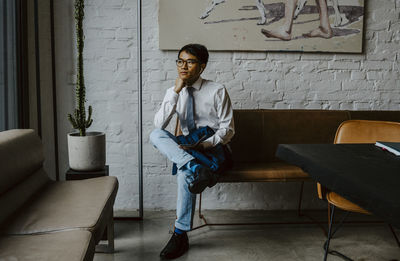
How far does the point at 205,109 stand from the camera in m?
2.77

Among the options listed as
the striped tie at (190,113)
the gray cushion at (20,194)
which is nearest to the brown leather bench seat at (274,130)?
the striped tie at (190,113)

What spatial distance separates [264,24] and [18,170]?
2.20m

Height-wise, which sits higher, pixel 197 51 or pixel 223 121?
pixel 197 51

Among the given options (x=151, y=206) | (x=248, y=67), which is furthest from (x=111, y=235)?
(x=248, y=67)

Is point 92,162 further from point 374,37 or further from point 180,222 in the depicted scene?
point 374,37

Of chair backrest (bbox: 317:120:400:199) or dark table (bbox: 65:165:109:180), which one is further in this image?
dark table (bbox: 65:165:109:180)

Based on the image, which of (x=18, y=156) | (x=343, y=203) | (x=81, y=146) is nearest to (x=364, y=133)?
(x=343, y=203)

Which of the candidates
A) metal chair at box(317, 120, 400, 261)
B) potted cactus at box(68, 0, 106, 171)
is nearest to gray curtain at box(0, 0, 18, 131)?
potted cactus at box(68, 0, 106, 171)

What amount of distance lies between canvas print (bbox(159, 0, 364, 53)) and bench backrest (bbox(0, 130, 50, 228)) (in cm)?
144

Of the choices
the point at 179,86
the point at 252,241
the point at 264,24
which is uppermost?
the point at 264,24

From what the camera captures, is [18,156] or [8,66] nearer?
[18,156]

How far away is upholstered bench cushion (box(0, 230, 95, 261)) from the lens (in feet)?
4.42

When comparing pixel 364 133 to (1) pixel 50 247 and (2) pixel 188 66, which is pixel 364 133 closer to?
(2) pixel 188 66

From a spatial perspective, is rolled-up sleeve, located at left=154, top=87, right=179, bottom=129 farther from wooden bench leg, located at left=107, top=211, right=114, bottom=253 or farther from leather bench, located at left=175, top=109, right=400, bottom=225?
wooden bench leg, located at left=107, top=211, right=114, bottom=253
